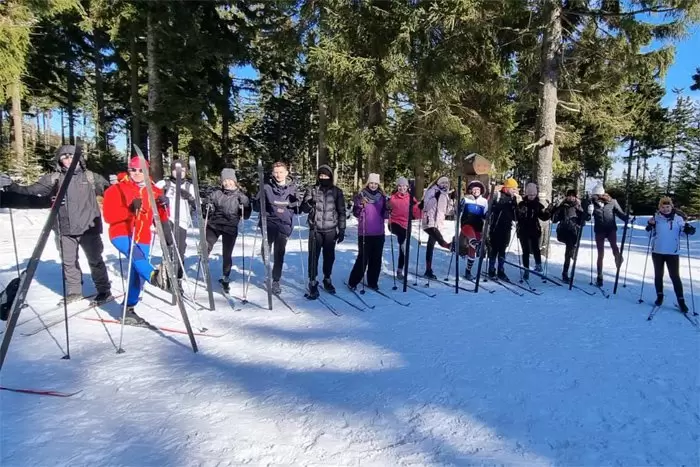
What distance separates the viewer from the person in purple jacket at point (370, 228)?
23.9ft

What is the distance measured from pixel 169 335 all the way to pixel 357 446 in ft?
9.51

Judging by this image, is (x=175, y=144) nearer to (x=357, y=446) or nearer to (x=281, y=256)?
(x=281, y=256)

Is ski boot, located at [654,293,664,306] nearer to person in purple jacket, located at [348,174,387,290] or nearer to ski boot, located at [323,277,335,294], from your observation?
person in purple jacket, located at [348,174,387,290]

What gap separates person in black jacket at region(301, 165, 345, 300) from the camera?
6.85m

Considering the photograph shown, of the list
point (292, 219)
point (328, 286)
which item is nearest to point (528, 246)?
point (328, 286)

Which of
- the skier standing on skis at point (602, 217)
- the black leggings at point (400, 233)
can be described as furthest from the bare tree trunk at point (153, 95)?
the skier standing on skis at point (602, 217)

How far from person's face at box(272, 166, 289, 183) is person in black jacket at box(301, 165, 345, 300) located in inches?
17.1

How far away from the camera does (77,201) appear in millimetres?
5336

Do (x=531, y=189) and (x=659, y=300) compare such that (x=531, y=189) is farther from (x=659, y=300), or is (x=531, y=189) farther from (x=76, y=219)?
(x=76, y=219)

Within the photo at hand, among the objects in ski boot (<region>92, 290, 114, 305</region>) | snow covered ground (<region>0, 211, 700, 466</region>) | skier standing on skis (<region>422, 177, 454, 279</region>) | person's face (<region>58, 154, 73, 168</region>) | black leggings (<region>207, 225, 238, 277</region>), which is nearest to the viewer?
snow covered ground (<region>0, 211, 700, 466</region>)

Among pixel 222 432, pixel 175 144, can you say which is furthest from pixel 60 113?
pixel 222 432

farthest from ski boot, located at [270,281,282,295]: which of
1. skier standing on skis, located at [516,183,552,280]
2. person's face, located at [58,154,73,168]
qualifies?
skier standing on skis, located at [516,183,552,280]

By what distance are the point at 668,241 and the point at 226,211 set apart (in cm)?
720

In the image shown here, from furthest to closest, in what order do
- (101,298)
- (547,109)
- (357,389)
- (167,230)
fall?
1. (547,109)
2. (167,230)
3. (101,298)
4. (357,389)
